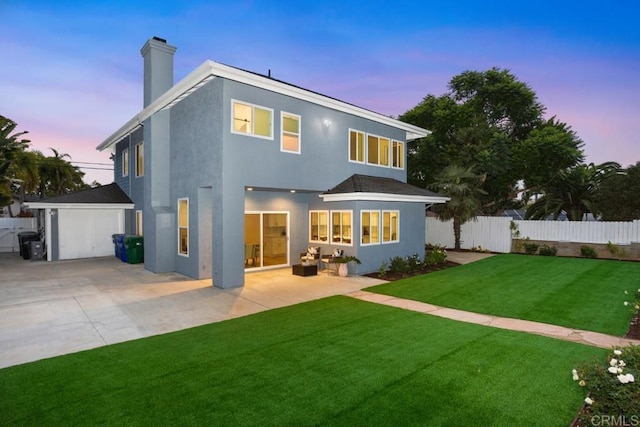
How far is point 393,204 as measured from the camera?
43.3 ft

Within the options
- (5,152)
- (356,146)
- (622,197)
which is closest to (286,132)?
(356,146)

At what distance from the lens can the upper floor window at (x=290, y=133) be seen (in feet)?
36.2

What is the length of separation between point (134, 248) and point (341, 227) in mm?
9256

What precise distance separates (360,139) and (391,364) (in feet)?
34.7

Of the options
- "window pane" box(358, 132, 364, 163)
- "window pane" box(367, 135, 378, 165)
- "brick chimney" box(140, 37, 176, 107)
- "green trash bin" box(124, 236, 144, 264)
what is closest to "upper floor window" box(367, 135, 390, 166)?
"window pane" box(367, 135, 378, 165)

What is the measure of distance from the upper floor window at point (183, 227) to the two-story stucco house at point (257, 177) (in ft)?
0.13

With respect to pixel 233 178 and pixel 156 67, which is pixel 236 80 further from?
pixel 156 67

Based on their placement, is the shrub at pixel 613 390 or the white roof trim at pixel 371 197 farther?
the white roof trim at pixel 371 197

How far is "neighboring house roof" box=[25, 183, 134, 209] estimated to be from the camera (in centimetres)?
1486

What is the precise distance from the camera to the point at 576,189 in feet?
65.2

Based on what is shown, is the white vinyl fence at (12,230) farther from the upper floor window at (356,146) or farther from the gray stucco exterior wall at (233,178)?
the upper floor window at (356,146)

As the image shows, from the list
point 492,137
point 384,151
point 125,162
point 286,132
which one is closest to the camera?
point 286,132

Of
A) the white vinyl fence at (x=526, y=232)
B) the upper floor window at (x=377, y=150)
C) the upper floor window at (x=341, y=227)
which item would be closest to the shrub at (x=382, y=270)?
the upper floor window at (x=341, y=227)

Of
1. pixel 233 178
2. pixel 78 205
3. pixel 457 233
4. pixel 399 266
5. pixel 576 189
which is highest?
pixel 576 189
